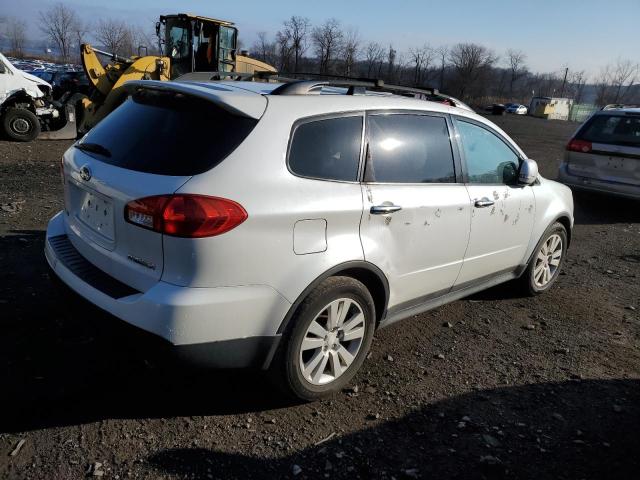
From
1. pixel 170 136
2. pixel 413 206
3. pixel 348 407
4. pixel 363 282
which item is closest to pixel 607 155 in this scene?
pixel 413 206

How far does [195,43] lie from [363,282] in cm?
1399

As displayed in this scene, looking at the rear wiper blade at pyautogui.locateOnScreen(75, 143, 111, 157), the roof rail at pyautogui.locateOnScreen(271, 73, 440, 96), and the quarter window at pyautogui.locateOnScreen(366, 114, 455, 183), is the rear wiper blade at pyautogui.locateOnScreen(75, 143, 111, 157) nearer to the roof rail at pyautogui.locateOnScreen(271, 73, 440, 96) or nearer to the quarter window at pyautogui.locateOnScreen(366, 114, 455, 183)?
the roof rail at pyautogui.locateOnScreen(271, 73, 440, 96)

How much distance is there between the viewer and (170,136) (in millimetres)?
2699

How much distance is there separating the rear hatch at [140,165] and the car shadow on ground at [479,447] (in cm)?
101

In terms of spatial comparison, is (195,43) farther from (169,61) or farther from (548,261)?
(548,261)

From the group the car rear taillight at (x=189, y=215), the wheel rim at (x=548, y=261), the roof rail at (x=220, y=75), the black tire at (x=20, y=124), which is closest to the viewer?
the car rear taillight at (x=189, y=215)

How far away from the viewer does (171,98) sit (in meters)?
2.87

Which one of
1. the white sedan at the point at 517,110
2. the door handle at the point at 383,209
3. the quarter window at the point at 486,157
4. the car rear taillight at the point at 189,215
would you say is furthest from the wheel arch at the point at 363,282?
the white sedan at the point at 517,110

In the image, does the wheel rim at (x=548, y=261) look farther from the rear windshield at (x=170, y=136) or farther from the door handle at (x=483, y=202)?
the rear windshield at (x=170, y=136)

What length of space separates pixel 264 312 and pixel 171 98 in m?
1.27

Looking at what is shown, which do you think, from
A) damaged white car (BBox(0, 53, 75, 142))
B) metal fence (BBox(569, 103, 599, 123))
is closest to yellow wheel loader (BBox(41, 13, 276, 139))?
damaged white car (BBox(0, 53, 75, 142))

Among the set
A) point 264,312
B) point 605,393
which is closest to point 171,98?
point 264,312

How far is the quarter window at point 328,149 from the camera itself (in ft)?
9.08

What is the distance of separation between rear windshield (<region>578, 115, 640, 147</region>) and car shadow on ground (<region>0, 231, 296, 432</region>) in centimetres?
745
